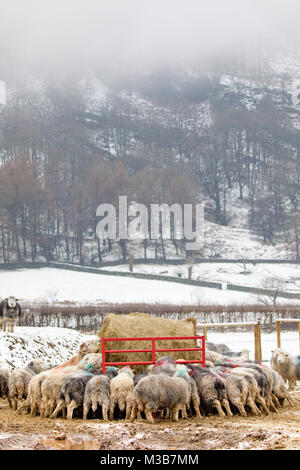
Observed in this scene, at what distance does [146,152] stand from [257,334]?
97.6 m

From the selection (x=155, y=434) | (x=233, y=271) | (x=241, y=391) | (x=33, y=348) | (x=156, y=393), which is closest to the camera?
(x=155, y=434)

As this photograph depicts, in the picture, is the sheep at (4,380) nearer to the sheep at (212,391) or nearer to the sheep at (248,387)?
the sheep at (212,391)

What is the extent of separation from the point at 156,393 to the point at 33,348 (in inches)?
334

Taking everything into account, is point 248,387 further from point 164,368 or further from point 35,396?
point 35,396

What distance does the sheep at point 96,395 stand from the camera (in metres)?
10.7

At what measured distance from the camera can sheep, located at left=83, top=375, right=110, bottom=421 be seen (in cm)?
1070

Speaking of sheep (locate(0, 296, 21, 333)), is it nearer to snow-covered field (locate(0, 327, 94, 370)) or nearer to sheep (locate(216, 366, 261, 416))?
snow-covered field (locate(0, 327, 94, 370))

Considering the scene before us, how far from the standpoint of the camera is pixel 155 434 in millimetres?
9070

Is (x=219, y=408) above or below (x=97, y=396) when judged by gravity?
below

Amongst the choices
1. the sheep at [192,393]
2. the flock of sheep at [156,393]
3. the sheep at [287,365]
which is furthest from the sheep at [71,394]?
the sheep at [287,365]

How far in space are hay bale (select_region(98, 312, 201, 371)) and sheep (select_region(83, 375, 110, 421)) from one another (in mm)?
2996

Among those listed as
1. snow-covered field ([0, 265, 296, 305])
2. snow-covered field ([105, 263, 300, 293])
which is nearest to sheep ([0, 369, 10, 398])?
snow-covered field ([0, 265, 296, 305])

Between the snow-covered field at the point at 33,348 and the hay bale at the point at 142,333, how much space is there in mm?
3230

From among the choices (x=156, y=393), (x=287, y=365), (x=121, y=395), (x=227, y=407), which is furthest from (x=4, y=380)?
(x=287, y=365)
